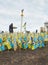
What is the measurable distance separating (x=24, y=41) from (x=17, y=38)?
1.46m

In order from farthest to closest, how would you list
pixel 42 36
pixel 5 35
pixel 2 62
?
pixel 42 36 → pixel 5 35 → pixel 2 62

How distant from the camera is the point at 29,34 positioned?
27984mm

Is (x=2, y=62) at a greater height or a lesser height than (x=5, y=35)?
lesser

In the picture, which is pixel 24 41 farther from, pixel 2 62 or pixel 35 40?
pixel 2 62

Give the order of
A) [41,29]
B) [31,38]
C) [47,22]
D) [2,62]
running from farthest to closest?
1. [47,22]
2. [41,29]
3. [31,38]
4. [2,62]

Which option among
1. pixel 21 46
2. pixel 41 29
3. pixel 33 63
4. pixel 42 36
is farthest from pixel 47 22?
pixel 33 63

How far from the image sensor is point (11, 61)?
57.1 ft

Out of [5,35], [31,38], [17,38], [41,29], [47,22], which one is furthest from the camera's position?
[47,22]

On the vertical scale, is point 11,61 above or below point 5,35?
below

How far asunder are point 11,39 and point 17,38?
45.9 inches

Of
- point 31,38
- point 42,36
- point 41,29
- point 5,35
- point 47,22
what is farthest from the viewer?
point 47,22

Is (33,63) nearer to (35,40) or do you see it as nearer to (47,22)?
(35,40)

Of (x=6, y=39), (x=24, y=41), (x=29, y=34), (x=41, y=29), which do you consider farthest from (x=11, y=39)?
(x=41, y=29)

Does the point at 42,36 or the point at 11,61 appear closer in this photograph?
the point at 11,61
